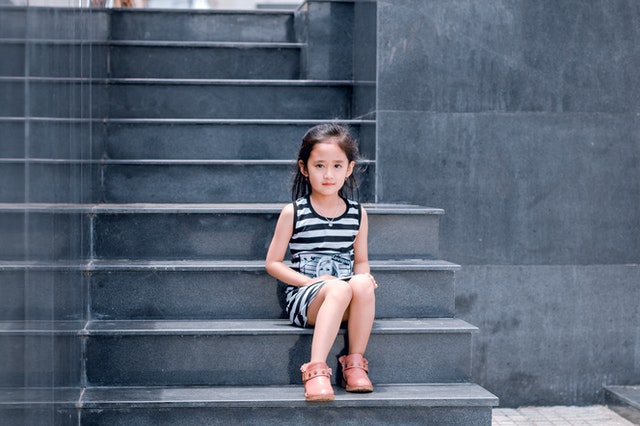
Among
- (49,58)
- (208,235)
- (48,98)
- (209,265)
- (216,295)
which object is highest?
(49,58)

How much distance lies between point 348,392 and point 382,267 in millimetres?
627

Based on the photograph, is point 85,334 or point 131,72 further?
point 131,72

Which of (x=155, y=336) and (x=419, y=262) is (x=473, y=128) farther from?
(x=155, y=336)

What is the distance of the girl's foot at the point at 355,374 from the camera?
3.39m

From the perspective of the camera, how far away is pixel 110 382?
3557 mm

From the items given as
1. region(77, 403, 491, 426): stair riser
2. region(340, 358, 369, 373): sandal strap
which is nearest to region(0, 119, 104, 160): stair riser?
region(77, 403, 491, 426): stair riser

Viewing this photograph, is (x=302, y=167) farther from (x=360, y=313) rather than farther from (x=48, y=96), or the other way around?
(x=48, y=96)

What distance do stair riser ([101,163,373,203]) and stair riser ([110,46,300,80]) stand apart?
3.48ft

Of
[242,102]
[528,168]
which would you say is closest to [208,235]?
[242,102]

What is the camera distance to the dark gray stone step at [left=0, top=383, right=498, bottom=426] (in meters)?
3.31

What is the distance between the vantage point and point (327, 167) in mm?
3680

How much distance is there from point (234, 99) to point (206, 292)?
2.01 meters

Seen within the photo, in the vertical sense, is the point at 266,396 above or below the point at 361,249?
below

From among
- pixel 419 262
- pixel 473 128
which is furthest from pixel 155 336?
pixel 473 128
